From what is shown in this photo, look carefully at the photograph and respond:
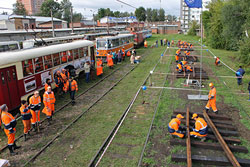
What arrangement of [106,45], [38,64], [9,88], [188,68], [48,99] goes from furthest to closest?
[106,45] < [188,68] < [38,64] < [9,88] < [48,99]

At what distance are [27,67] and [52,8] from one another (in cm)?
10247

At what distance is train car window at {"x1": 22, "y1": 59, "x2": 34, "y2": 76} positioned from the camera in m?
10.8

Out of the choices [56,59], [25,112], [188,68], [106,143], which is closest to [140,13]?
[188,68]

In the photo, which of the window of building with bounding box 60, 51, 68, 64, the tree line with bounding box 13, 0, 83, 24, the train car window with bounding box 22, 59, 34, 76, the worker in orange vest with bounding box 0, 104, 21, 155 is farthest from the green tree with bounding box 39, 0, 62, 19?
the worker in orange vest with bounding box 0, 104, 21, 155

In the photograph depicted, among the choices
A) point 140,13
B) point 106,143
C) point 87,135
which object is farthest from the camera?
point 140,13

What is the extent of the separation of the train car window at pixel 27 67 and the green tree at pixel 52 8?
9353cm

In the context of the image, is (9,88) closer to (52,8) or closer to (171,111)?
(171,111)

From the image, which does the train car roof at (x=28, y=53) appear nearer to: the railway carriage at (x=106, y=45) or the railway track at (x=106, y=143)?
the railway track at (x=106, y=143)

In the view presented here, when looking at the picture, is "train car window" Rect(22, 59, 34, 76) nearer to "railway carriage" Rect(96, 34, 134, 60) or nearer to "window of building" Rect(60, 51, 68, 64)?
"window of building" Rect(60, 51, 68, 64)

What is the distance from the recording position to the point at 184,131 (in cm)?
804

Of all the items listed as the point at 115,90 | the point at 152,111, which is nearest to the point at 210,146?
the point at 152,111

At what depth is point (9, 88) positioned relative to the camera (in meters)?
9.74

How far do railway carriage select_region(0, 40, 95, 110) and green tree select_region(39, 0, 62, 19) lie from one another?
9086 cm

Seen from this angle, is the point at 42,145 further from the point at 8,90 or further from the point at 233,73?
the point at 233,73
